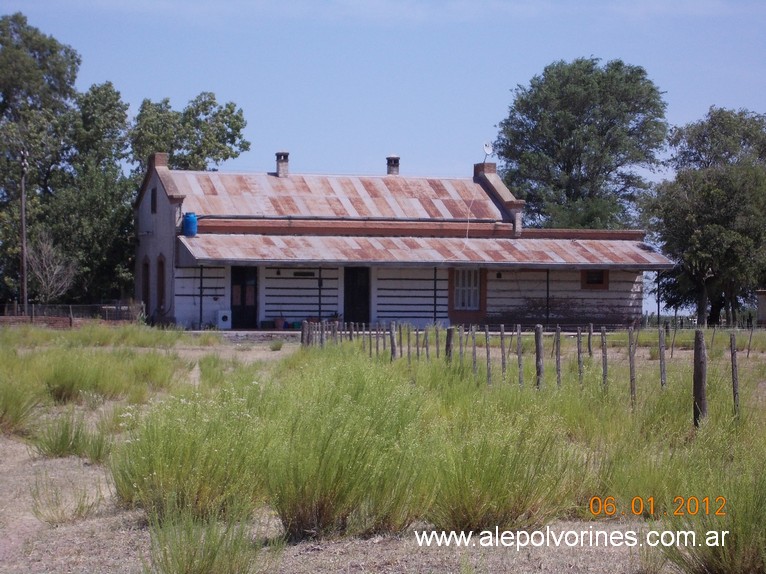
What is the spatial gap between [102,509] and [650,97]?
4924 cm

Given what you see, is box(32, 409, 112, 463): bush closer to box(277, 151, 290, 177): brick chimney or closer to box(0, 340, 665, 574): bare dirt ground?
box(0, 340, 665, 574): bare dirt ground

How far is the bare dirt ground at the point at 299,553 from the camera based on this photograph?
7207 mm

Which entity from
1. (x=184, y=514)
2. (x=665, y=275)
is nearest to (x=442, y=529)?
(x=184, y=514)

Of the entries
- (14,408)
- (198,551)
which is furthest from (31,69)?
(198,551)

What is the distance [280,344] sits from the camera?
27.4 metres

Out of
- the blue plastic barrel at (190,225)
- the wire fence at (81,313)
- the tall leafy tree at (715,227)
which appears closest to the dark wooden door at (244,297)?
the blue plastic barrel at (190,225)

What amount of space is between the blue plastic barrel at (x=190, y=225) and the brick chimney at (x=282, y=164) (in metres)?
5.54

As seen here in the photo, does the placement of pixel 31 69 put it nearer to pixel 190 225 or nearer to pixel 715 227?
pixel 190 225

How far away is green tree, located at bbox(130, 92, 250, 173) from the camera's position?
4778 centimetres

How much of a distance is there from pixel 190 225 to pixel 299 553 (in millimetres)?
27306

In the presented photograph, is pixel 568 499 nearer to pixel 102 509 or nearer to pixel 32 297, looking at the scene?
pixel 102 509

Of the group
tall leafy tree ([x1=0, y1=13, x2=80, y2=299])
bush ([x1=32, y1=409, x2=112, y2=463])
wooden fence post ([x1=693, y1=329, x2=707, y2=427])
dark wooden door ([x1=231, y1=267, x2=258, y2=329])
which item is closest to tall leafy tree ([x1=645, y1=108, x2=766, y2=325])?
dark wooden door ([x1=231, y1=267, x2=258, y2=329])

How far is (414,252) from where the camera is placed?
34812mm

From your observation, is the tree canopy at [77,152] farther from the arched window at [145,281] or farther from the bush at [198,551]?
the bush at [198,551]
